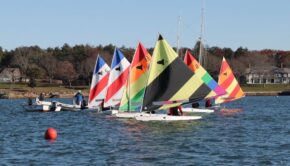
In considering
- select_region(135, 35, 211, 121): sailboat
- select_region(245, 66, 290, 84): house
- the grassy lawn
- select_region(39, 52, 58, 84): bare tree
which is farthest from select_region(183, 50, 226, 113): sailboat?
select_region(245, 66, 290, 84): house

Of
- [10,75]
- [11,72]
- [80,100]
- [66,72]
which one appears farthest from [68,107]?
[11,72]

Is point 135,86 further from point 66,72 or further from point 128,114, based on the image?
point 66,72

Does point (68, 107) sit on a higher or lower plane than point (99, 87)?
lower

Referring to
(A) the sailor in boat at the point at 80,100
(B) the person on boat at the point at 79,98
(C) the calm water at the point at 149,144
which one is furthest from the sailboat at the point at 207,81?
(B) the person on boat at the point at 79,98

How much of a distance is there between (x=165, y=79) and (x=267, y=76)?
158 meters

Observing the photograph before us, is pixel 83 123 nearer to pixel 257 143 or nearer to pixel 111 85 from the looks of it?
pixel 111 85

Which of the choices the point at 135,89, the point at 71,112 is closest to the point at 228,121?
the point at 135,89

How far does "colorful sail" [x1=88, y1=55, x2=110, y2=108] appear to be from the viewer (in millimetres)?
58906

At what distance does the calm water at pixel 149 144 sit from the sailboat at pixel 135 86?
2165 mm

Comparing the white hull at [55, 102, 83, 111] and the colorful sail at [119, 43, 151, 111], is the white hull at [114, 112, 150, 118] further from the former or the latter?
the white hull at [55, 102, 83, 111]

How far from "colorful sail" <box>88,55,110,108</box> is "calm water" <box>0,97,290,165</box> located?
541 inches

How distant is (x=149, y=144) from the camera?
31.3 meters

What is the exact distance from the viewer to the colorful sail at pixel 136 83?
154 ft

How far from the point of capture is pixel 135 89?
4734 cm
